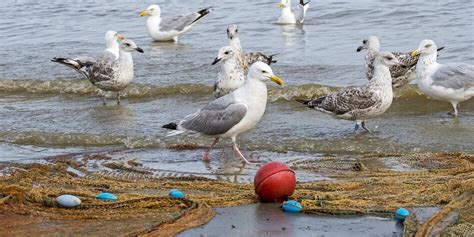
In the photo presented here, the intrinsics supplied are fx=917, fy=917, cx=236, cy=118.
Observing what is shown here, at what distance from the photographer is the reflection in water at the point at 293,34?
18406 millimetres

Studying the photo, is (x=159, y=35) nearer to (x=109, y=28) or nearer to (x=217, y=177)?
(x=109, y=28)

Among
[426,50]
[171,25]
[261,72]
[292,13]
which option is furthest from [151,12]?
[261,72]

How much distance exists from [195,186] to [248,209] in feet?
3.72

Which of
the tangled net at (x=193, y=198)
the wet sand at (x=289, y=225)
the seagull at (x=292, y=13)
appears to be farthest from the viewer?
the seagull at (x=292, y=13)

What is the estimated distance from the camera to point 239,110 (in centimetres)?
948

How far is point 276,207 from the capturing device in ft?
22.2

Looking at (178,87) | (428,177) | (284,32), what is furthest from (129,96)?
(428,177)

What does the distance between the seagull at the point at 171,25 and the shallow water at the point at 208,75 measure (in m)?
0.26

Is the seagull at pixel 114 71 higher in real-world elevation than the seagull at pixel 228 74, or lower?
lower

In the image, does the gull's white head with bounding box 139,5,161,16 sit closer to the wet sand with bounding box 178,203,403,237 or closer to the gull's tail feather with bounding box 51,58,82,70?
the gull's tail feather with bounding box 51,58,82,70

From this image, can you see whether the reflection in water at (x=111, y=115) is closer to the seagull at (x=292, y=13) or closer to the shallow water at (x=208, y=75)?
the shallow water at (x=208, y=75)

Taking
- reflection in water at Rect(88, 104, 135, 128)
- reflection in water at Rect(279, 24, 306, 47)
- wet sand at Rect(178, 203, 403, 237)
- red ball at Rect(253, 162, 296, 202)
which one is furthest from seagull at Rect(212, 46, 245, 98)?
reflection in water at Rect(279, 24, 306, 47)

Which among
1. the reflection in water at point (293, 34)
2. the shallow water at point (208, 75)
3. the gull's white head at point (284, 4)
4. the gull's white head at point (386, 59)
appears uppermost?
the gull's white head at point (386, 59)

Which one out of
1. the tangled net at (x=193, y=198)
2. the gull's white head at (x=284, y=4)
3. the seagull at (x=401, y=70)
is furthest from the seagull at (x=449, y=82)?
the gull's white head at (x=284, y=4)
